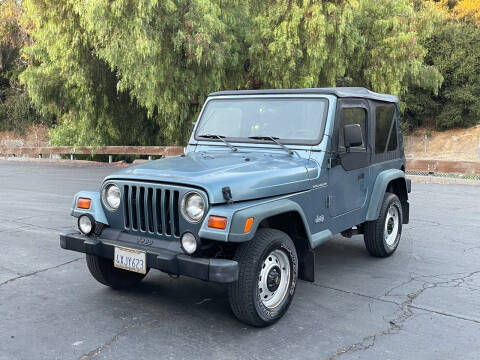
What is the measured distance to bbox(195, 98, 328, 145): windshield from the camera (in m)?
5.11

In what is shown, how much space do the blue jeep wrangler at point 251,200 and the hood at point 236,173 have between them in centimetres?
1

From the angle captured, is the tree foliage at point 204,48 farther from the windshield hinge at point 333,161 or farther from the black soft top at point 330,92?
the windshield hinge at point 333,161

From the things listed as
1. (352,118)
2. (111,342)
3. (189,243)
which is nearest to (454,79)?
(352,118)

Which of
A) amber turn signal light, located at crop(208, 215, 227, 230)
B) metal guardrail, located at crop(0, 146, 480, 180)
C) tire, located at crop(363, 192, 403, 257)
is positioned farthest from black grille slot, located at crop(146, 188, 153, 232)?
metal guardrail, located at crop(0, 146, 480, 180)

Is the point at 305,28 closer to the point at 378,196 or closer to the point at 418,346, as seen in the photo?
the point at 378,196

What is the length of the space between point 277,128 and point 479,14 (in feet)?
114

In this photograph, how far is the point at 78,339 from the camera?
391cm

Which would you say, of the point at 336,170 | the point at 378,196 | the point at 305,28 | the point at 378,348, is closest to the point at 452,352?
the point at 378,348

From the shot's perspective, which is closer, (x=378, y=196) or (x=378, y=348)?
(x=378, y=348)

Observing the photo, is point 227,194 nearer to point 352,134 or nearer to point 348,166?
point 352,134

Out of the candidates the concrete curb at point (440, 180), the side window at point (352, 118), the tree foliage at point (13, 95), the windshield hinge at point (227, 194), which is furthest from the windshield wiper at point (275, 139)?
the tree foliage at point (13, 95)

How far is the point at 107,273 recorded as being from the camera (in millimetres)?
4887

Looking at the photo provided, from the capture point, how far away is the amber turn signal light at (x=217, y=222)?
148 inches

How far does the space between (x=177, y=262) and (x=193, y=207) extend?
444mm
